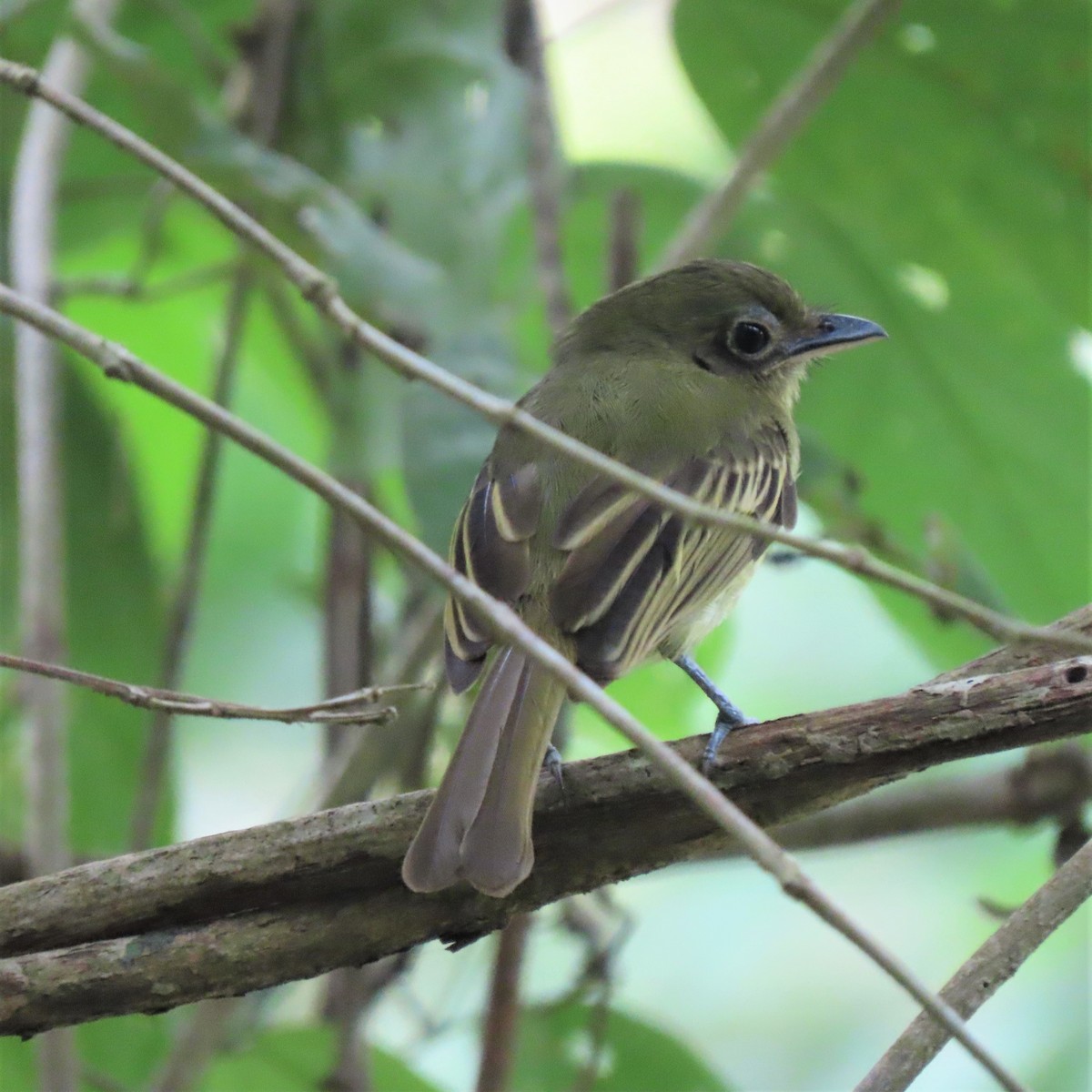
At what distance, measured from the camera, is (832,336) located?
372 cm

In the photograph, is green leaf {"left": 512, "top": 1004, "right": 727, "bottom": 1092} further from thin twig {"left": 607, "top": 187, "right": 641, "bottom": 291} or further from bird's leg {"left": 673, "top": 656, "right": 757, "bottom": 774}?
Answer: thin twig {"left": 607, "top": 187, "right": 641, "bottom": 291}

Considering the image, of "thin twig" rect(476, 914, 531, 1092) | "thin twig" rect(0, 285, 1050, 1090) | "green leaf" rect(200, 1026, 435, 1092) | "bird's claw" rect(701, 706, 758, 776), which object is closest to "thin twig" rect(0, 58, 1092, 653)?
"thin twig" rect(0, 285, 1050, 1090)

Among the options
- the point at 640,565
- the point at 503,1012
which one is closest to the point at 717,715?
the point at 640,565

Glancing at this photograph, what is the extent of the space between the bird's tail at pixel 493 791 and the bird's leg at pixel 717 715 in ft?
0.72

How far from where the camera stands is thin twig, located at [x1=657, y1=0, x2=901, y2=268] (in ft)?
11.2

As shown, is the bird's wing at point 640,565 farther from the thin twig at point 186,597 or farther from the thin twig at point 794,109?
the thin twig at point 186,597

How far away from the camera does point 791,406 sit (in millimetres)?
3973

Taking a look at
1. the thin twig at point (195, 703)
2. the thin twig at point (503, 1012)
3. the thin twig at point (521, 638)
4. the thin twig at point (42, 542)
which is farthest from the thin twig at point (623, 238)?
the thin twig at point (521, 638)

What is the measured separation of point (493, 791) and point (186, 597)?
1625 millimetres

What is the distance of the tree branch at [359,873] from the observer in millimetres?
1965

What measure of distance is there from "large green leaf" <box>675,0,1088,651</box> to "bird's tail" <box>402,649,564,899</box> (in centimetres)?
160

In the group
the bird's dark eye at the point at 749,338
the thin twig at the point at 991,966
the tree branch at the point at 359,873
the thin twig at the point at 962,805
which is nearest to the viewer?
the thin twig at the point at 991,966

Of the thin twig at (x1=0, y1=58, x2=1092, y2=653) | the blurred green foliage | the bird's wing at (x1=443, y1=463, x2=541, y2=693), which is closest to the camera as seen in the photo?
the thin twig at (x1=0, y1=58, x2=1092, y2=653)

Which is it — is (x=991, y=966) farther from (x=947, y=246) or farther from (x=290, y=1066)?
(x=947, y=246)
